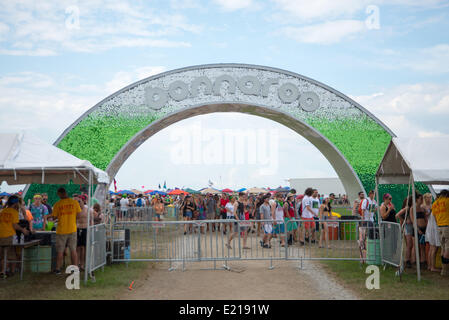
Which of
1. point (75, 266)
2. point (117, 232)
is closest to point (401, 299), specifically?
point (75, 266)

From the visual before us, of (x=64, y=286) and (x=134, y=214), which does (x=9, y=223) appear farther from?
(x=134, y=214)

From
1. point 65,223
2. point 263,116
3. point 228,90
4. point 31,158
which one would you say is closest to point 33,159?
point 31,158

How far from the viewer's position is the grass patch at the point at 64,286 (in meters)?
7.27

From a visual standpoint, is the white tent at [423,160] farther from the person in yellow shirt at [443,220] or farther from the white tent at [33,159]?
the white tent at [33,159]

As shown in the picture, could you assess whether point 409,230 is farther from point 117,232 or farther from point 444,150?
point 117,232

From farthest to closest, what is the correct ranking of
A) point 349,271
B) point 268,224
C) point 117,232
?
point 268,224 < point 117,232 < point 349,271

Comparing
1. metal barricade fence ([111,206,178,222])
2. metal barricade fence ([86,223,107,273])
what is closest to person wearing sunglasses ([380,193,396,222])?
metal barricade fence ([86,223,107,273])

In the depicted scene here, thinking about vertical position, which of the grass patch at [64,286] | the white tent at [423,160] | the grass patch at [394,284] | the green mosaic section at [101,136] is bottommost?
the grass patch at [64,286]

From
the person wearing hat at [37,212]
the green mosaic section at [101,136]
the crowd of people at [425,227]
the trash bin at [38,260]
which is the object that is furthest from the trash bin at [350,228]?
the green mosaic section at [101,136]

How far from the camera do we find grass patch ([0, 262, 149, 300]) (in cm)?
727

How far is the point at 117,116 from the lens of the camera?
1691 centimetres

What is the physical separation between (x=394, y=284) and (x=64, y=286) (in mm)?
5938

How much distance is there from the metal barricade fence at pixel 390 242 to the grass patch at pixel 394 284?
232 millimetres
